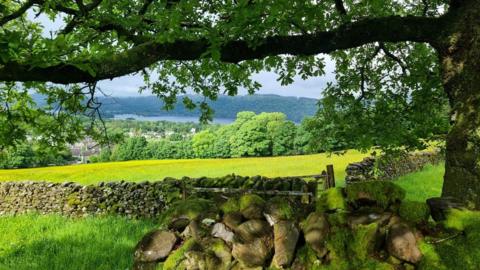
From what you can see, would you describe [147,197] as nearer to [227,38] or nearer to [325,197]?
[227,38]

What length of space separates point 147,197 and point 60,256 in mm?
6908

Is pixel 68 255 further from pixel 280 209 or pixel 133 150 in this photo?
pixel 133 150

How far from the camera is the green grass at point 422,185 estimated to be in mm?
17708

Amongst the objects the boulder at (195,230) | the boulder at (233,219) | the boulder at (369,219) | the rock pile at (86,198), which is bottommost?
the rock pile at (86,198)

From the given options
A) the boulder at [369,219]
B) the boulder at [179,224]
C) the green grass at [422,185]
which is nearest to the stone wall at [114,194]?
the green grass at [422,185]

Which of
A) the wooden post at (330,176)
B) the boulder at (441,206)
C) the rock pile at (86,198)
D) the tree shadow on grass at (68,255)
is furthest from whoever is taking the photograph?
the rock pile at (86,198)

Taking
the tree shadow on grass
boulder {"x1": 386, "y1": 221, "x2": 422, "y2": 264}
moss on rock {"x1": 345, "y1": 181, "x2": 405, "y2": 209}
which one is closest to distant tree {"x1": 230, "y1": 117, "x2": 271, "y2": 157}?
the tree shadow on grass

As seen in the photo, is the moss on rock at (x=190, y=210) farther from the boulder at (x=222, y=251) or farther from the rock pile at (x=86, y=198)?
the rock pile at (x=86, y=198)

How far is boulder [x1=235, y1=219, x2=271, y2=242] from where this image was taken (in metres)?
5.37

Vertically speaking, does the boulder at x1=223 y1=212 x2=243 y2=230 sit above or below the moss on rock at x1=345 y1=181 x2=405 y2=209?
below

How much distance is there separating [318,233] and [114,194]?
1327 centimetres

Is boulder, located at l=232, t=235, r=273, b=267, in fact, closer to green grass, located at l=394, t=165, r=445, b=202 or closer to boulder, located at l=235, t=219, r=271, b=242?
boulder, located at l=235, t=219, r=271, b=242

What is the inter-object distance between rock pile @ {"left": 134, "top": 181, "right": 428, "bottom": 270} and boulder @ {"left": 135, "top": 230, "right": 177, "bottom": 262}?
0.01 m

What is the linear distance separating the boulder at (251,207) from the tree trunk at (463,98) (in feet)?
10.7
